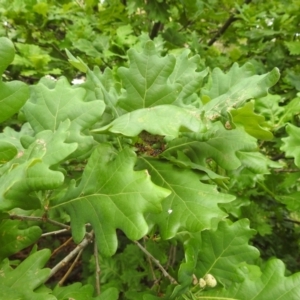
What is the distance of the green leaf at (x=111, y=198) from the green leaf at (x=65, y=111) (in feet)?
0.21

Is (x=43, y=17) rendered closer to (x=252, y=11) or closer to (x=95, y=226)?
(x=252, y=11)

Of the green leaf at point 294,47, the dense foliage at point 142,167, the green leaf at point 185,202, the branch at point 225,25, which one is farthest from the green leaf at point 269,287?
the branch at point 225,25

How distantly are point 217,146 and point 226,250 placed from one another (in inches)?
11.6

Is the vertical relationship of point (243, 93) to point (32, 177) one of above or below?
above

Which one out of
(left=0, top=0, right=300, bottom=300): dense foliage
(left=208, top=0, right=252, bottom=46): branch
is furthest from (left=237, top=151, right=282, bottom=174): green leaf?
(left=208, top=0, right=252, bottom=46): branch

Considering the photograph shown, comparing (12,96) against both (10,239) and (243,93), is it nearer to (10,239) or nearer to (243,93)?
(10,239)

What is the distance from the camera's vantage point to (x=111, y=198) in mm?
809

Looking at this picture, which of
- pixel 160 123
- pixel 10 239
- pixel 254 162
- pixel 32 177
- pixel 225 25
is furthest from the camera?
pixel 225 25

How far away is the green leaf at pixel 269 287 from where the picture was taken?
96 centimetres

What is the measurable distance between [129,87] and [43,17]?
1.60m

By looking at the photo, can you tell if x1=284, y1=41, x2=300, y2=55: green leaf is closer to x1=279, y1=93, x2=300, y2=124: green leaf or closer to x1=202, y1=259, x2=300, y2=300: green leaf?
x1=279, y1=93, x2=300, y2=124: green leaf

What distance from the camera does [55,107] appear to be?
97cm

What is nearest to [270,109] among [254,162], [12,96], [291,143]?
[291,143]

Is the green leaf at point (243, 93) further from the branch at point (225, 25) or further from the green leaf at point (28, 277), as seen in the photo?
the branch at point (225, 25)
